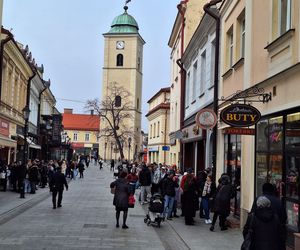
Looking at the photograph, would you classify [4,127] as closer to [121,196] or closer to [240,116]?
[121,196]

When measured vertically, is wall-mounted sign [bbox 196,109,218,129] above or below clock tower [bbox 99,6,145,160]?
below

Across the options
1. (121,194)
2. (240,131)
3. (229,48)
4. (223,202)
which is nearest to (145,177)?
(229,48)

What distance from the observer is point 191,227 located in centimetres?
1470

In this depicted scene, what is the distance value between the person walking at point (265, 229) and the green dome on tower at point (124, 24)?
10061 cm

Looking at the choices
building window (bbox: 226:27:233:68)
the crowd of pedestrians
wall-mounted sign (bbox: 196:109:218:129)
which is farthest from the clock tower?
wall-mounted sign (bbox: 196:109:218:129)

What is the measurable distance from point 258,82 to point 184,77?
712 inches

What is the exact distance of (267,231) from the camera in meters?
7.36

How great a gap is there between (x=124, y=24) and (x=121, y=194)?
9621 cm

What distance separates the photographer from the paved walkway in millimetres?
11188

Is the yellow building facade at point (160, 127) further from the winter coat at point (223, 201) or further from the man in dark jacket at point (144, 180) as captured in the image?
the winter coat at point (223, 201)

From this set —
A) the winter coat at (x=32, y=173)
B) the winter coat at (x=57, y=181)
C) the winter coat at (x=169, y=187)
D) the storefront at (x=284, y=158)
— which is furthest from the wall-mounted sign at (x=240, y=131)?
the winter coat at (x=32, y=173)

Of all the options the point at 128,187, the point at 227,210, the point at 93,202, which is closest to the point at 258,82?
the point at 227,210

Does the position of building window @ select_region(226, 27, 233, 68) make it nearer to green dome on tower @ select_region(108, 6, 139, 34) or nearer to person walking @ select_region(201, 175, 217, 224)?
person walking @ select_region(201, 175, 217, 224)

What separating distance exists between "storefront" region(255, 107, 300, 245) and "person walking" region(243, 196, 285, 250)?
3.03 meters
